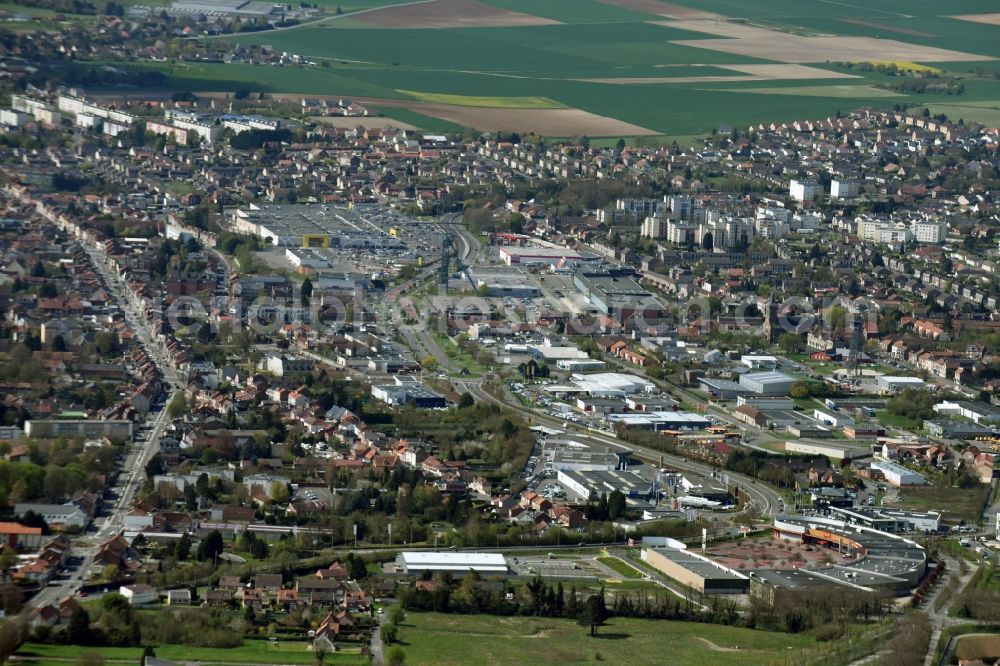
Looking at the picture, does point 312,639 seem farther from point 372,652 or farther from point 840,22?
point 840,22

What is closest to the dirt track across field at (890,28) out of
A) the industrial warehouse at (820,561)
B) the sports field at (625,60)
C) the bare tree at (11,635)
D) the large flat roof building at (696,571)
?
the sports field at (625,60)

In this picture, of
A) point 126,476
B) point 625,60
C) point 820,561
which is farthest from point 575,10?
point 820,561

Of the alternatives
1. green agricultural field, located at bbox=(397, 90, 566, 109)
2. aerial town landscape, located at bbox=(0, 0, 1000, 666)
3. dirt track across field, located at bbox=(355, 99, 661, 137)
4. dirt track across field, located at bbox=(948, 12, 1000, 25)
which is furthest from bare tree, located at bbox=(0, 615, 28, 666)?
dirt track across field, located at bbox=(948, 12, 1000, 25)

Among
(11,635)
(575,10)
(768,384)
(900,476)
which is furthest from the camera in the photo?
(575,10)

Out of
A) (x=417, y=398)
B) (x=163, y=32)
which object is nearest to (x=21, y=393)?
(x=417, y=398)

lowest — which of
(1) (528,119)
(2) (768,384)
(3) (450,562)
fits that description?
(1) (528,119)

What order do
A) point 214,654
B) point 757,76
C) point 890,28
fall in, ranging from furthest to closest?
point 890,28 → point 757,76 → point 214,654

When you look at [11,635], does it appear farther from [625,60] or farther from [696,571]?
[625,60]
